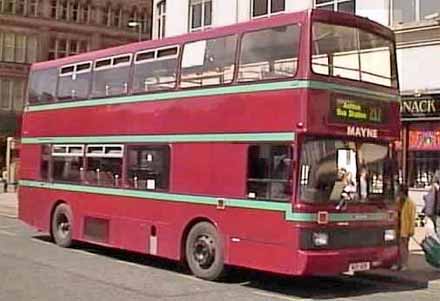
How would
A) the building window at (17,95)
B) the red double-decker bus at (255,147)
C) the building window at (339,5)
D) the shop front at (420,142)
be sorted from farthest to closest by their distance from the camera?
the building window at (17,95) → the building window at (339,5) → the shop front at (420,142) → the red double-decker bus at (255,147)

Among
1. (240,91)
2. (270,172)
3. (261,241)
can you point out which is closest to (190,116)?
(240,91)

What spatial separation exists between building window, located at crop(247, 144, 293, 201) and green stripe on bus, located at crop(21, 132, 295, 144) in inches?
5.6

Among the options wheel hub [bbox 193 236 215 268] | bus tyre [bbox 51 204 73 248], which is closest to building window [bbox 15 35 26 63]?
bus tyre [bbox 51 204 73 248]

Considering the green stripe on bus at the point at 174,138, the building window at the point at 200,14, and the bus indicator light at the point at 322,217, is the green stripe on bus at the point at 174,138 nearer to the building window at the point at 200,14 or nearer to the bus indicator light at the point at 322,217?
the bus indicator light at the point at 322,217

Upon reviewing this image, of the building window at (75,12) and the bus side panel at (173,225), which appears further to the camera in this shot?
the building window at (75,12)

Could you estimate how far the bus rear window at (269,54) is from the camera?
12.2 m

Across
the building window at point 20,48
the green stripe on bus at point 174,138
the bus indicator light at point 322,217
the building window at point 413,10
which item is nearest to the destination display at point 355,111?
the green stripe on bus at point 174,138

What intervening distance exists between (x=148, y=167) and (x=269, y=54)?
3.72 metres

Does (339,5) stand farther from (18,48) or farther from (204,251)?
(18,48)

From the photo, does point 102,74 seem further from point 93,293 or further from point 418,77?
point 418,77

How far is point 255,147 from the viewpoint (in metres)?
12.7

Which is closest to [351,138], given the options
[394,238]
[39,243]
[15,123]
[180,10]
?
[394,238]

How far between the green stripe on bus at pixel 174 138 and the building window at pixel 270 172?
5.6 inches

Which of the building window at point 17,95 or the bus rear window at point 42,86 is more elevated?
the building window at point 17,95
